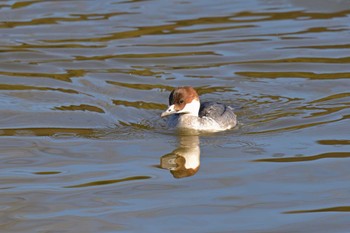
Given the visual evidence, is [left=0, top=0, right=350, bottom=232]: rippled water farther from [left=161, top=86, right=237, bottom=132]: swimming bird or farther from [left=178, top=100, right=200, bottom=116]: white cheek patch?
[left=178, top=100, right=200, bottom=116]: white cheek patch

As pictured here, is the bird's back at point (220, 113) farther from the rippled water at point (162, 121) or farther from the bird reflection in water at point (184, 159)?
the bird reflection in water at point (184, 159)

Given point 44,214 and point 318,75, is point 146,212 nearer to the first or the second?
point 44,214

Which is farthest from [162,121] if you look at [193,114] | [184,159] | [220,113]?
[184,159]

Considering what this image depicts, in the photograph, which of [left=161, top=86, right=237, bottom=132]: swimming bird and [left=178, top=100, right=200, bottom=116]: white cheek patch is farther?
[left=178, top=100, right=200, bottom=116]: white cheek patch

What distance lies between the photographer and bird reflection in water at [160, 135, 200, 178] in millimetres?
11477


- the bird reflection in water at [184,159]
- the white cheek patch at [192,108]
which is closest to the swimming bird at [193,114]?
the white cheek patch at [192,108]

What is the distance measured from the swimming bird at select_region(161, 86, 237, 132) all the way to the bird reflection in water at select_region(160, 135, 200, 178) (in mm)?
415

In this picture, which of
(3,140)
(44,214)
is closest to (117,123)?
(3,140)

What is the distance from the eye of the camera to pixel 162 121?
14.1 m

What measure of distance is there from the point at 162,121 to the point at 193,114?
612mm

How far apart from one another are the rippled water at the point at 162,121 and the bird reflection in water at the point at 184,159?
33mm

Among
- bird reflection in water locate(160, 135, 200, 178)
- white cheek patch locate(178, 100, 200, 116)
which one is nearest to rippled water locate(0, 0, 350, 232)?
bird reflection in water locate(160, 135, 200, 178)

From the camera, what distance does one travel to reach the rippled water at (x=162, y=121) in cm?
1000

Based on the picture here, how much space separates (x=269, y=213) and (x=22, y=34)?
9.81 meters
